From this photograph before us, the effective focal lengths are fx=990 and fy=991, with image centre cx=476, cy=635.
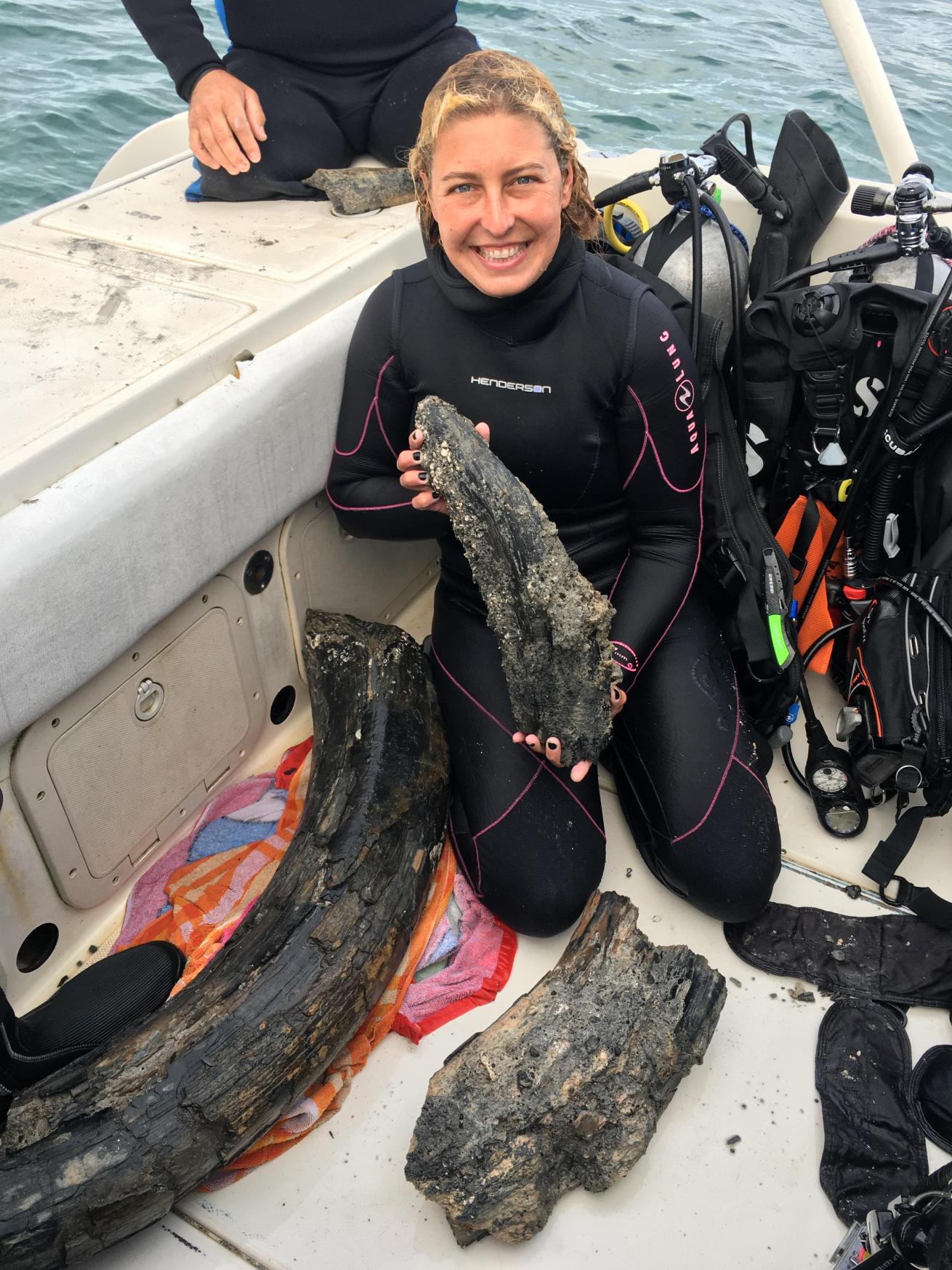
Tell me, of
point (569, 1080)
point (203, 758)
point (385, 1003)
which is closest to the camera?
point (569, 1080)

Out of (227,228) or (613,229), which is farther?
(613,229)

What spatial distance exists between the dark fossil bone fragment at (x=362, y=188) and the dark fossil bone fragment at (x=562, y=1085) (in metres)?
1.94

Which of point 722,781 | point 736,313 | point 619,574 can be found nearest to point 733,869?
point 722,781

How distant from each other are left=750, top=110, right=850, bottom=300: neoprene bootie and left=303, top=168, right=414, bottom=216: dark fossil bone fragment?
3.18 ft

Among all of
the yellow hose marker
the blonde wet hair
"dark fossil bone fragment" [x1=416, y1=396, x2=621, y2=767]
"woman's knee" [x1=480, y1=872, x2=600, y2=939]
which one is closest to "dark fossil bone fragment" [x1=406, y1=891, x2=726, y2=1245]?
"woman's knee" [x1=480, y1=872, x2=600, y2=939]

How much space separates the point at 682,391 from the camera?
1996 mm

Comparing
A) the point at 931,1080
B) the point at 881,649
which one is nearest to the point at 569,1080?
the point at 931,1080

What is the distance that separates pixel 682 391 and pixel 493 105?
64 centimetres

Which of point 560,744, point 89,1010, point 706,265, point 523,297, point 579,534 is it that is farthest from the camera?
point 706,265

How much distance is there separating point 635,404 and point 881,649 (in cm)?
82

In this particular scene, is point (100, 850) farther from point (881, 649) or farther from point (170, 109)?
point (170, 109)

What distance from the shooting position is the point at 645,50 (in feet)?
33.4

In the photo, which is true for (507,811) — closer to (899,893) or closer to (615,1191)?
(615,1191)

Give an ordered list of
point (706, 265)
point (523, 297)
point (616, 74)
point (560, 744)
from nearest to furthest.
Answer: point (523, 297)
point (560, 744)
point (706, 265)
point (616, 74)
